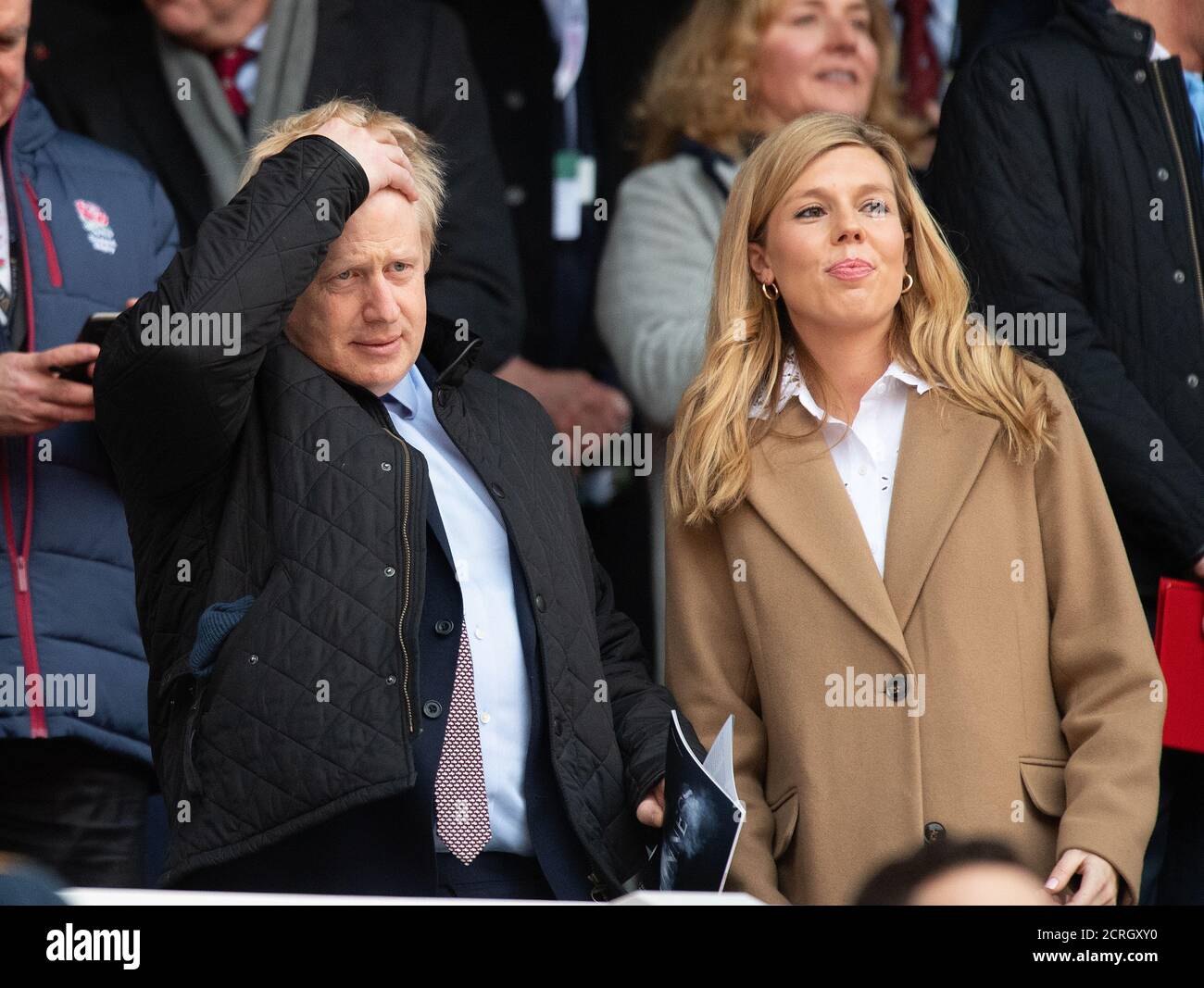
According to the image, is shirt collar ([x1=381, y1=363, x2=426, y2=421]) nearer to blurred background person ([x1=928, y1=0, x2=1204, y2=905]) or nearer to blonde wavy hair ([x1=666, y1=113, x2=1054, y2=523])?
blonde wavy hair ([x1=666, y1=113, x2=1054, y2=523])

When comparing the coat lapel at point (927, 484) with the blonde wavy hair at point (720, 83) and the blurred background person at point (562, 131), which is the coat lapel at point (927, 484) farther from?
the blurred background person at point (562, 131)

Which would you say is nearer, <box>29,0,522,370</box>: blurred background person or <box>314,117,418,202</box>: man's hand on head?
<box>314,117,418,202</box>: man's hand on head

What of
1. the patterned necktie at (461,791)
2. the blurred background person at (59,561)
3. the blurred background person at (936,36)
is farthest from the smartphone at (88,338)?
the blurred background person at (936,36)

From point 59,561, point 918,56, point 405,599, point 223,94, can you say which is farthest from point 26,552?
point 918,56

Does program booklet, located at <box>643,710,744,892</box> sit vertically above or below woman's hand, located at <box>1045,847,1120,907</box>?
above

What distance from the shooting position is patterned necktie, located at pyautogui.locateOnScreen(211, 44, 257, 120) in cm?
467

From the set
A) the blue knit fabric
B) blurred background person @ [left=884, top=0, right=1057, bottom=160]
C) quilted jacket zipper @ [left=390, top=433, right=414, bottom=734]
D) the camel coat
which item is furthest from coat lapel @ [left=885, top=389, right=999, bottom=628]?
blurred background person @ [left=884, top=0, right=1057, bottom=160]

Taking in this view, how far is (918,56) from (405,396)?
7.28 ft

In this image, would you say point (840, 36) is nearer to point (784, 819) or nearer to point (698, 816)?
point (784, 819)

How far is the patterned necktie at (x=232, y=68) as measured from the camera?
4.67 m

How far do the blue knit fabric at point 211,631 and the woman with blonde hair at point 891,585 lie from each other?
92cm

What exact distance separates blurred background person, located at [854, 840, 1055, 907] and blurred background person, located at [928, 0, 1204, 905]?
0.97 m
